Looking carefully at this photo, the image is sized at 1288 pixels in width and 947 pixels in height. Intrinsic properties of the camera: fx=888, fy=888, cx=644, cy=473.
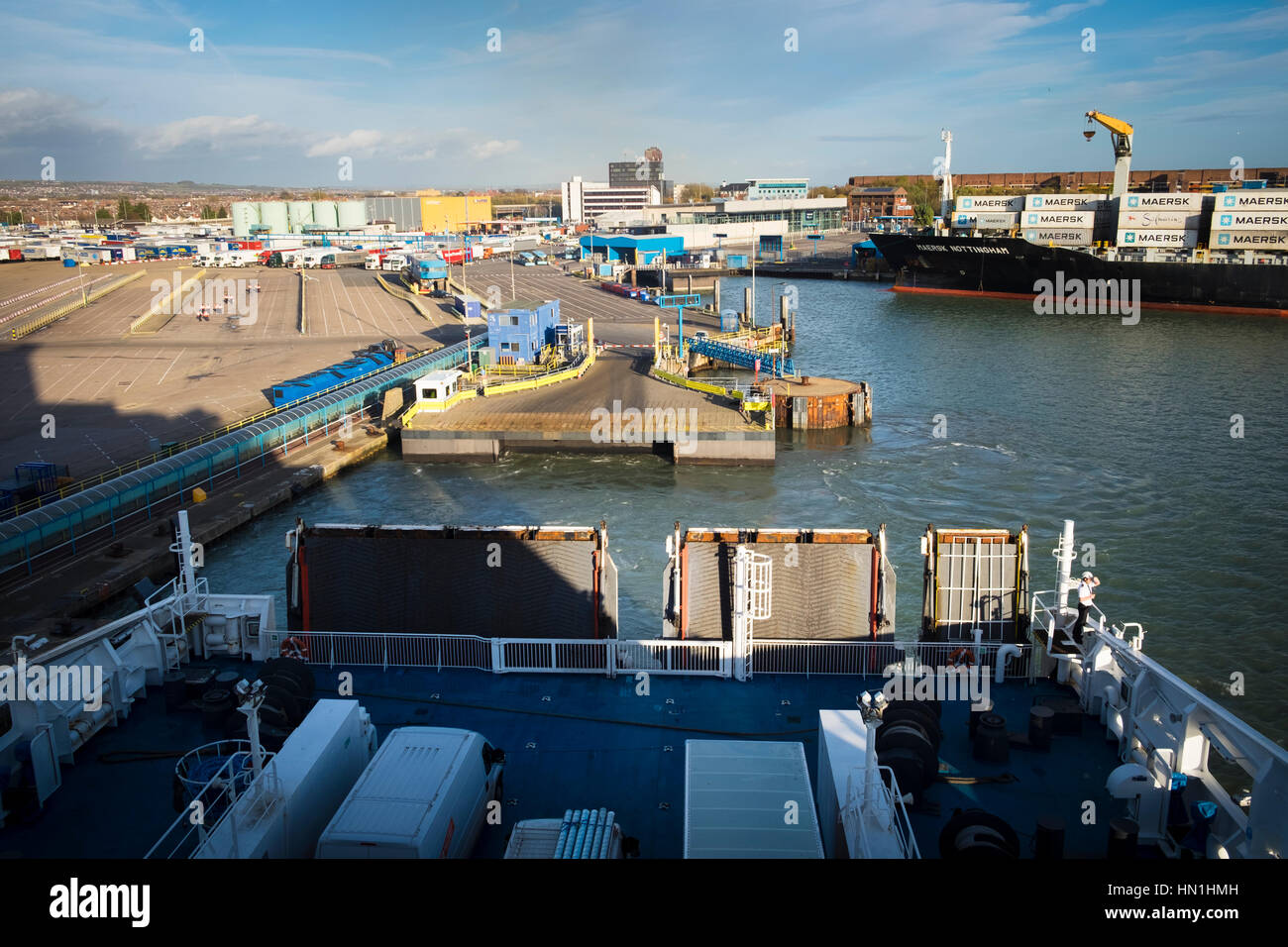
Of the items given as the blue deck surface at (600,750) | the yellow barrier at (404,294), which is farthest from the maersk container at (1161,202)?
the blue deck surface at (600,750)

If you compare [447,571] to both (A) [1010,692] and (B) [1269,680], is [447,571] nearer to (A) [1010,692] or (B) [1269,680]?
(A) [1010,692]

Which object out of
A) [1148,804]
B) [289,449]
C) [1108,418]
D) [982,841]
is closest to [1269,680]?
[1148,804]

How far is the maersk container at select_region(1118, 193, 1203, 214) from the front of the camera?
7338cm

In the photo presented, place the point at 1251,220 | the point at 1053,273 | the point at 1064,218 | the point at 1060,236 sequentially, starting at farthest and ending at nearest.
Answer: the point at 1060,236, the point at 1064,218, the point at 1053,273, the point at 1251,220

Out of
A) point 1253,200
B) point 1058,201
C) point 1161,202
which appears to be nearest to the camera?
point 1253,200

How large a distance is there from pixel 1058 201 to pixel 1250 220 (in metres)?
16.0

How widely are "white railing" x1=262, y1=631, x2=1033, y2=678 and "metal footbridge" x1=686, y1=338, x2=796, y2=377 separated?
33568mm

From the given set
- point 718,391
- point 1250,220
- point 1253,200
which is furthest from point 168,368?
point 1253,200

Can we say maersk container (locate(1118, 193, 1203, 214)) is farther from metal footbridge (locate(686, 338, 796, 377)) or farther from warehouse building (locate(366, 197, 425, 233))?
warehouse building (locate(366, 197, 425, 233))

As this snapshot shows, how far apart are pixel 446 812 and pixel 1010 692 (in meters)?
5.99

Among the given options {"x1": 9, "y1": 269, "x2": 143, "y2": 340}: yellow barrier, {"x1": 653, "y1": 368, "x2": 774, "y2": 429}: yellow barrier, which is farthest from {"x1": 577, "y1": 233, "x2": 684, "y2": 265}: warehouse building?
{"x1": 653, "y1": 368, "x2": 774, "y2": 429}: yellow barrier

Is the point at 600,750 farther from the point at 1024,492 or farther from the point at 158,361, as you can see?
the point at 158,361

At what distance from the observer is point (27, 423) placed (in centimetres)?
3559

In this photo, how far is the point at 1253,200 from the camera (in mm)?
69500
